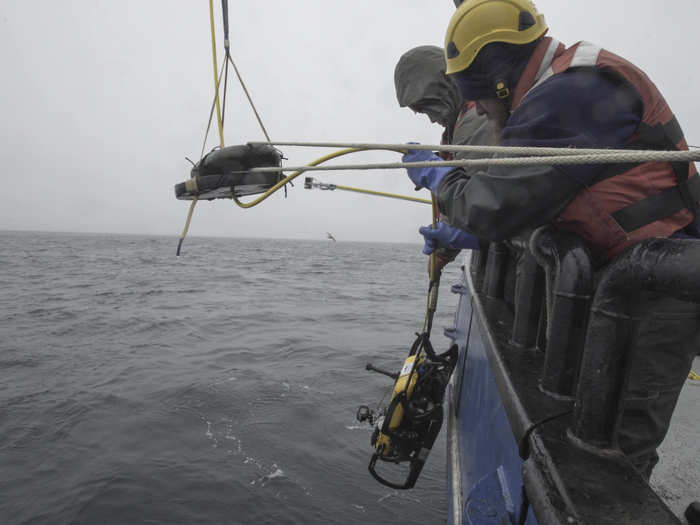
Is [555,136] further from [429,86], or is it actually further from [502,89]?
[429,86]

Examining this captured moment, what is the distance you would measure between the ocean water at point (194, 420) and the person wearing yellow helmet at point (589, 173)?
12.5ft

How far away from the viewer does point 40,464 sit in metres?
4.93

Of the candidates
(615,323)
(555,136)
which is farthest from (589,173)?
(615,323)

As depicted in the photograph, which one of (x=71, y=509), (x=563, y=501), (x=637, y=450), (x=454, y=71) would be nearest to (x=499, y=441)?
(x=637, y=450)

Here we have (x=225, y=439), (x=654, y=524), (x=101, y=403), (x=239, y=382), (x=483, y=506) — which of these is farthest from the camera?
(x=239, y=382)

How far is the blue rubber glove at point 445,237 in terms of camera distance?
297cm

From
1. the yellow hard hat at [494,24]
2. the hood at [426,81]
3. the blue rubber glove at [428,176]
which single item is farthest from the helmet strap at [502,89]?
the hood at [426,81]

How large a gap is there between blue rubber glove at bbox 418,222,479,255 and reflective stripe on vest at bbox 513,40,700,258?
1.63 metres

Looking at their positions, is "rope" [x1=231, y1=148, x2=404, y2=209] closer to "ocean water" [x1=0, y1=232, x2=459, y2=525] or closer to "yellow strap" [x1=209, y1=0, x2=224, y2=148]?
"yellow strap" [x1=209, y1=0, x2=224, y2=148]

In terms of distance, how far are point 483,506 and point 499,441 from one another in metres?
0.29

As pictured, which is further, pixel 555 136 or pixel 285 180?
pixel 285 180

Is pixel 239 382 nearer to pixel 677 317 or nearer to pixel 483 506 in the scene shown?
pixel 483 506

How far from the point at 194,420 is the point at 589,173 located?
20.8ft

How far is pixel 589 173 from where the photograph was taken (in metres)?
1.22
